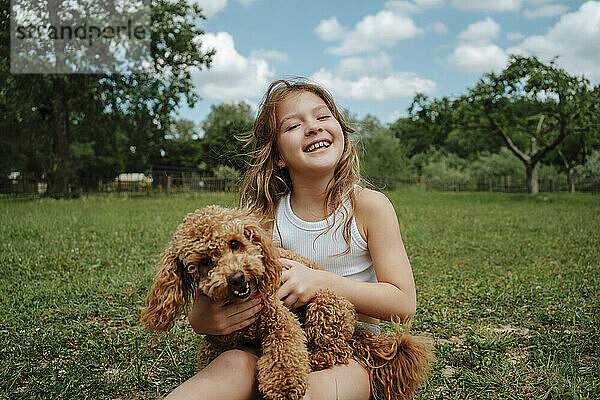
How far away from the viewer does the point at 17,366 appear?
3287 millimetres

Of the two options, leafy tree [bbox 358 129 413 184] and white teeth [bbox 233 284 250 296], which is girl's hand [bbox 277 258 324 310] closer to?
white teeth [bbox 233 284 250 296]

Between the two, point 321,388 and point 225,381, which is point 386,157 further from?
point 225,381

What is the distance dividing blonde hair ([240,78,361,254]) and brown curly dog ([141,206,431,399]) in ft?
2.00

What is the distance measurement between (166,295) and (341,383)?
0.89m

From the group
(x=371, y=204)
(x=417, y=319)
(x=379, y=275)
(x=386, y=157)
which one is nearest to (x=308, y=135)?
(x=371, y=204)

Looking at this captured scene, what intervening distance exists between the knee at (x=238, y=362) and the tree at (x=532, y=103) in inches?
923

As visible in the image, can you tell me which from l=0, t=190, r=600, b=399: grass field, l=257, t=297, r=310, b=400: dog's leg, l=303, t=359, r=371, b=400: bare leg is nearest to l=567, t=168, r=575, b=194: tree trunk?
l=0, t=190, r=600, b=399: grass field

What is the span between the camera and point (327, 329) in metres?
2.18

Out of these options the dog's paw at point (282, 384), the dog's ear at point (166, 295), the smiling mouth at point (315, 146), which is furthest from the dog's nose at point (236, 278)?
the smiling mouth at point (315, 146)

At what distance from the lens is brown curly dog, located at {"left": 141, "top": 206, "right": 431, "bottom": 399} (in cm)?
177

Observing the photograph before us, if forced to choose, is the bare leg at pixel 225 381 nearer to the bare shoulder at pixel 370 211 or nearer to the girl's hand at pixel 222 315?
the girl's hand at pixel 222 315

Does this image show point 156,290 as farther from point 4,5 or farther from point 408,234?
point 4,5

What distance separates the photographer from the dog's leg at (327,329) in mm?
2174

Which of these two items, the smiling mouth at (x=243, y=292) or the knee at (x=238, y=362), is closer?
the smiling mouth at (x=243, y=292)
